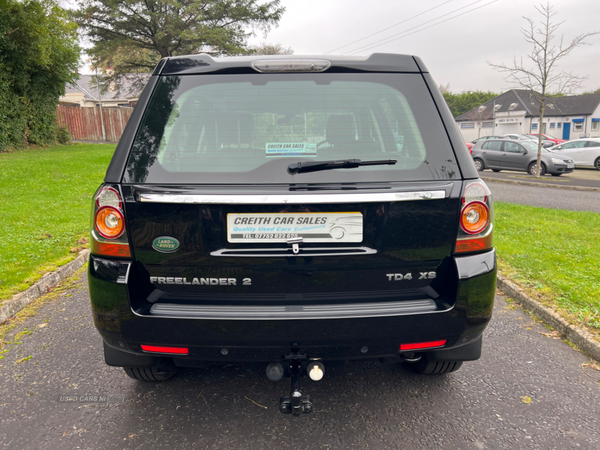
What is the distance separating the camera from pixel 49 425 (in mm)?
2490

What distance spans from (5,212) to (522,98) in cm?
7239

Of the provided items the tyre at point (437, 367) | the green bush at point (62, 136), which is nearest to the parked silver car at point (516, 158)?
the tyre at point (437, 367)

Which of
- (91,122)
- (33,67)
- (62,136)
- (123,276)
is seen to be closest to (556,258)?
(123,276)

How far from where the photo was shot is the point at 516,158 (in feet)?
67.0

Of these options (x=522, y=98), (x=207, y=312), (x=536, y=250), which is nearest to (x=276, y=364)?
(x=207, y=312)

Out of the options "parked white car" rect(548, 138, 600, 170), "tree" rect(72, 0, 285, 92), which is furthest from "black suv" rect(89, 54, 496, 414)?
"tree" rect(72, 0, 285, 92)

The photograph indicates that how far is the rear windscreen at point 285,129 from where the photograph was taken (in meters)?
2.12

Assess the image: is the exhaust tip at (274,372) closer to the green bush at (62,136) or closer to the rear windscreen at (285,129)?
the rear windscreen at (285,129)

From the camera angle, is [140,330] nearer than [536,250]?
Yes

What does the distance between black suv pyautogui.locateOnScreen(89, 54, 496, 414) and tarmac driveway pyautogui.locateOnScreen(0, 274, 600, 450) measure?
44cm

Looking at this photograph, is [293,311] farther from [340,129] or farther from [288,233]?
[340,129]

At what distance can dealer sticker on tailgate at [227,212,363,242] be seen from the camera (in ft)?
6.72

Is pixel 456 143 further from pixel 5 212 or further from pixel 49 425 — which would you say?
pixel 5 212

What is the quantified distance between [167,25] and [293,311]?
111 ft
